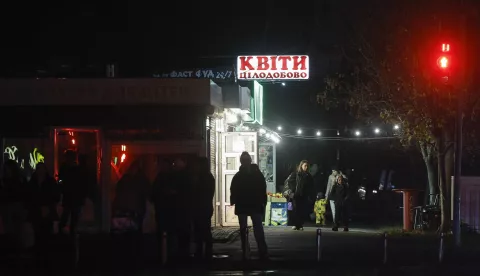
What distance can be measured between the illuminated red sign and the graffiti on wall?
916 centimetres

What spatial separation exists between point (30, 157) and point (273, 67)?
10.1 m

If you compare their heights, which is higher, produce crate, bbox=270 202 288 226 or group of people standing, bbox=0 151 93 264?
group of people standing, bbox=0 151 93 264

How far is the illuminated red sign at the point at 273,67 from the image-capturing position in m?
26.0

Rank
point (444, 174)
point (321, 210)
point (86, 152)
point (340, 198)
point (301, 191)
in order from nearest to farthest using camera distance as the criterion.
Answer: point (86, 152) → point (444, 174) → point (301, 191) → point (340, 198) → point (321, 210)

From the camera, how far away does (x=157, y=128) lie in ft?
59.7

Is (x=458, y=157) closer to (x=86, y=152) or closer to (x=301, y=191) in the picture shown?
(x=301, y=191)

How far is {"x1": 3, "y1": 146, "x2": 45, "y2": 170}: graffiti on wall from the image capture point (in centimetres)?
1827

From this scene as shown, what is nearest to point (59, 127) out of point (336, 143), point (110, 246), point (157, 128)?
point (157, 128)

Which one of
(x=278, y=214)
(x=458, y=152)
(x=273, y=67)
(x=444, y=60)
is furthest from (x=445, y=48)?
(x=273, y=67)

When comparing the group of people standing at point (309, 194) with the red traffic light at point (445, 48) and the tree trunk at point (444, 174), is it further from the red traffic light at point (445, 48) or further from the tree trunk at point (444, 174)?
the red traffic light at point (445, 48)

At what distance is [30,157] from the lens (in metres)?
18.4

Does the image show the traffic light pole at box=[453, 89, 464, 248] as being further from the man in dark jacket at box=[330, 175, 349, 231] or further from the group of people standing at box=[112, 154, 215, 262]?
the group of people standing at box=[112, 154, 215, 262]

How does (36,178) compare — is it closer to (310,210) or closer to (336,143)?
(310,210)

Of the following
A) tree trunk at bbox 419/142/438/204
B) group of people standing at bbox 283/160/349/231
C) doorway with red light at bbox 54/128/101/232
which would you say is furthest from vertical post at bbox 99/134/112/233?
tree trunk at bbox 419/142/438/204
